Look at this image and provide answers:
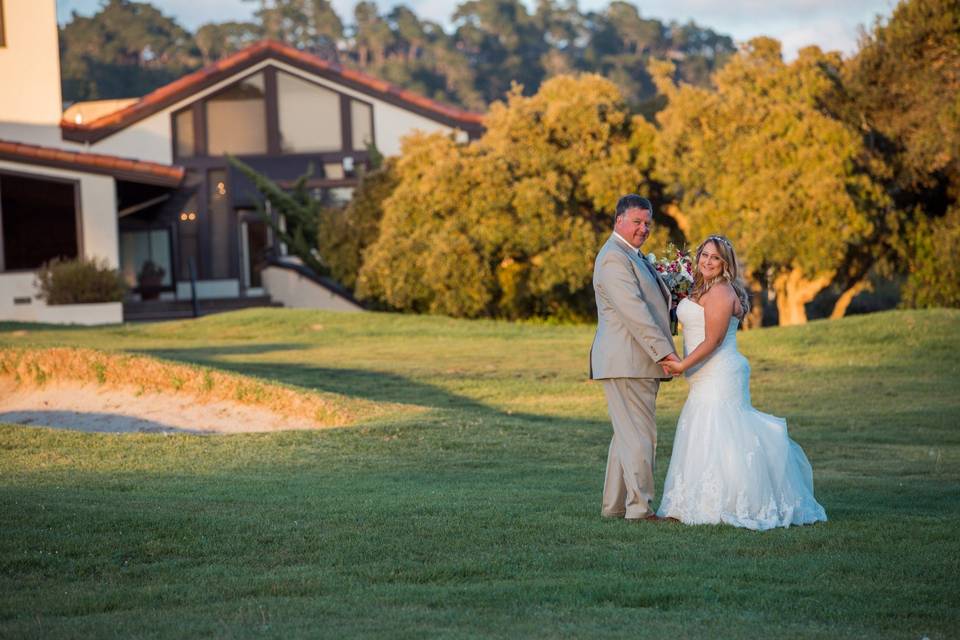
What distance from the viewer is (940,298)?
2934 centimetres

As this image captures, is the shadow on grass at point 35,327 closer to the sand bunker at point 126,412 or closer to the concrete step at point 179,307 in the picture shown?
the concrete step at point 179,307

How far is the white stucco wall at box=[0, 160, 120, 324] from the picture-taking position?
32281mm

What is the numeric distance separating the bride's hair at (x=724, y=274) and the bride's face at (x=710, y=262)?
0.02 m

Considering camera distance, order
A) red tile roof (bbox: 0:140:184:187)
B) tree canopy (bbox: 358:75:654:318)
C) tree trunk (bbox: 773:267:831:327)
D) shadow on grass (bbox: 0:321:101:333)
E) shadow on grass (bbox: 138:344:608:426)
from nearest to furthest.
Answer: shadow on grass (bbox: 138:344:608:426), shadow on grass (bbox: 0:321:101:333), tree canopy (bbox: 358:75:654:318), tree trunk (bbox: 773:267:831:327), red tile roof (bbox: 0:140:184:187)

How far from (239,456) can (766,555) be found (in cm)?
585

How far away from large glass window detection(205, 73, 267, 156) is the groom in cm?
3395

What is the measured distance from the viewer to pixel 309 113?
4100cm

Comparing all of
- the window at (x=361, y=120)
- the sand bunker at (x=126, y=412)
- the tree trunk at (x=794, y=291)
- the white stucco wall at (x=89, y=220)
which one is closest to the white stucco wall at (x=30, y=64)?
the white stucco wall at (x=89, y=220)

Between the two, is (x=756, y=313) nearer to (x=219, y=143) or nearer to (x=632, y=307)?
(x=219, y=143)

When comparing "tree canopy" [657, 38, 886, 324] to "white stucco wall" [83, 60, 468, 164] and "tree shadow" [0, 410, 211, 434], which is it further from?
"tree shadow" [0, 410, 211, 434]

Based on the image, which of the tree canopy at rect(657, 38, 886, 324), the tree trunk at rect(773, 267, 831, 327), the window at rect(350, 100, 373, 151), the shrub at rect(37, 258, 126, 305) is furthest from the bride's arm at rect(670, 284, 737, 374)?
the window at rect(350, 100, 373, 151)

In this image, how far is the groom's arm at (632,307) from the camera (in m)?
8.23

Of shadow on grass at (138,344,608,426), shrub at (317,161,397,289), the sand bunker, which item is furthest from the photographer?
shrub at (317,161,397,289)

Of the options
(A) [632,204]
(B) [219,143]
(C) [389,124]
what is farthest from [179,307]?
(A) [632,204]
